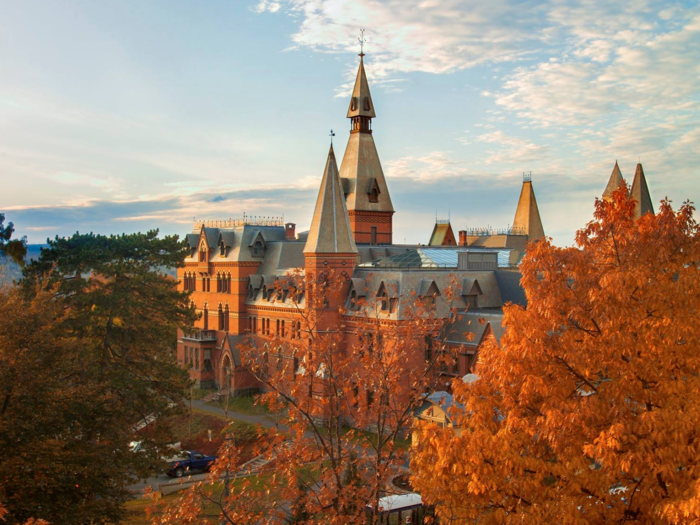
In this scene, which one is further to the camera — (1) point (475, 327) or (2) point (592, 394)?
(1) point (475, 327)

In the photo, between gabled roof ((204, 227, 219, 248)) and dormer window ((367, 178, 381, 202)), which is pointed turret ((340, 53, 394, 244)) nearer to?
dormer window ((367, 178, 381, 202))

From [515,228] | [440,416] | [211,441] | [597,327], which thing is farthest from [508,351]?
[515,228]

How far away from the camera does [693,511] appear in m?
9.82

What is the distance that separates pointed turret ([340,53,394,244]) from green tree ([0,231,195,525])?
2369cm

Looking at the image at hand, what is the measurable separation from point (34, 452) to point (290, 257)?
3856cm

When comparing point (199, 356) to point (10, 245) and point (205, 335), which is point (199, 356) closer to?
point (205, 335)

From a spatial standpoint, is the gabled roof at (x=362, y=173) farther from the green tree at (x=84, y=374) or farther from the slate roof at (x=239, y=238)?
the green tree at (x=84, y=374)

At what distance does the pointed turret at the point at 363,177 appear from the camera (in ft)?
195

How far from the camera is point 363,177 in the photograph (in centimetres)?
5947

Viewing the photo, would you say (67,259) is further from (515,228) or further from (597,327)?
(515,228)

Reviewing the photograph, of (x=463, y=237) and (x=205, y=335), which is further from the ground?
(x=463, y=237)

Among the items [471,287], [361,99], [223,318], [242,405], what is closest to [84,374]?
[242,405]

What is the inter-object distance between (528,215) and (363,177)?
26435 millimetres

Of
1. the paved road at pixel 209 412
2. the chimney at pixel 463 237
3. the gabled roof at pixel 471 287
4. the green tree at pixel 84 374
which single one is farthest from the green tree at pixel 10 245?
the chimney at pixel 463 237
